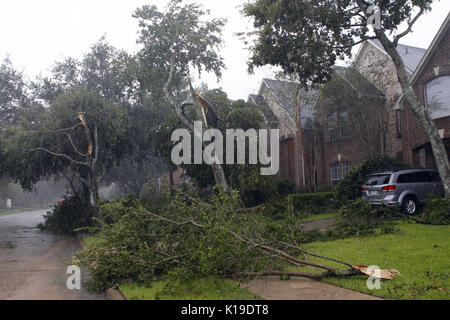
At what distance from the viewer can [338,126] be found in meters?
21.5

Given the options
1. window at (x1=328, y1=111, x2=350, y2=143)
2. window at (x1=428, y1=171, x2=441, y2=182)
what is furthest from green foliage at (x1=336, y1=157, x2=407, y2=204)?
window at (x1=328, y1=111, x2=350, y2=143)

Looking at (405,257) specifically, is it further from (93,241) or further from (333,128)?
(333,128)

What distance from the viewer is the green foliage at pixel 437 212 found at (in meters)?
11.5

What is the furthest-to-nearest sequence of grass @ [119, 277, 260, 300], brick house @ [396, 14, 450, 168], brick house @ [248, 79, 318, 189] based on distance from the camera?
brick house @ [248, 79, 318, 189] < brick house @ [396, 14, 450, 168] < grass @ [119, 277, 260, 300]

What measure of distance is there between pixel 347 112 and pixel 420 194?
706cm

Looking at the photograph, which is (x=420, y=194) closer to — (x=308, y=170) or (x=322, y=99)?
(x=322, y=99)

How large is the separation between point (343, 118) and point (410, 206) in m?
8.41

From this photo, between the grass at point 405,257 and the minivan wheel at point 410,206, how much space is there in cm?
166

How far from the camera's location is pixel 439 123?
17.5m

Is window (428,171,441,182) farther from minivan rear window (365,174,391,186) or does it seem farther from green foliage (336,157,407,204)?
minivan rear window (365,174,391,186)

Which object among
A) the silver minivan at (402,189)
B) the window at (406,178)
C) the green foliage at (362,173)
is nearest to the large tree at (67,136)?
the green foliage at (362,173)

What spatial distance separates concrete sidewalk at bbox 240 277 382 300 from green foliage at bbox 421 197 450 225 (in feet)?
22.5

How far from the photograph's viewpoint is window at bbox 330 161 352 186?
23047 millimetres

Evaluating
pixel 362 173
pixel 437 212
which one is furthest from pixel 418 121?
pixel 437 212
